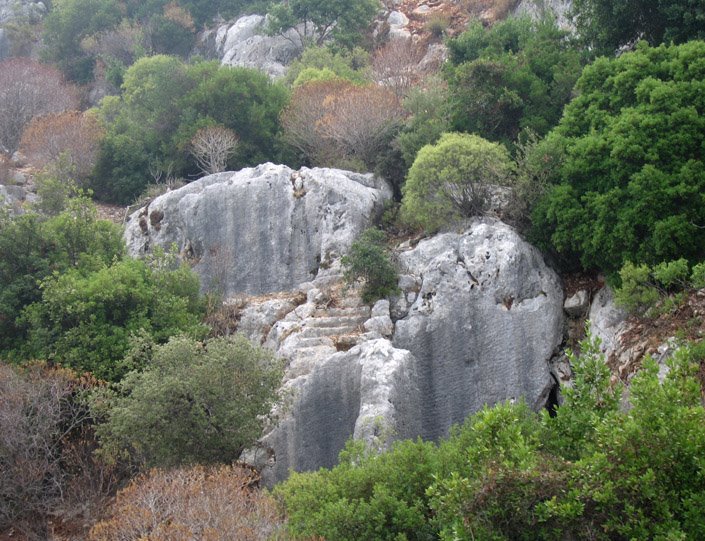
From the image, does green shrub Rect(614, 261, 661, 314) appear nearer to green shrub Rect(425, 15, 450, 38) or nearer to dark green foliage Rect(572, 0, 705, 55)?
dark green foliage Rect(572, 0, 705, 55)

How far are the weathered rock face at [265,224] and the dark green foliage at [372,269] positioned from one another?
227cm

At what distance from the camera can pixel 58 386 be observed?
17.6 meters

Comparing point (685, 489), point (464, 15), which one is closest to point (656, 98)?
point (685, 489)

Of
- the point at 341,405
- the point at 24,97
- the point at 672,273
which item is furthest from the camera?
the point at 24,97

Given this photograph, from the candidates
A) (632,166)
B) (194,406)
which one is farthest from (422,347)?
(632,166)

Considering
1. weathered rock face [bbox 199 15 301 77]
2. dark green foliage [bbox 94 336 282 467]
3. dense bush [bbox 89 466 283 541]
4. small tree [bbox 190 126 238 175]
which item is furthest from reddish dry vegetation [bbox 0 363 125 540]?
weathered rock face [bbox 199 15 301 77]

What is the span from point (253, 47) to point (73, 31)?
12.7 metres

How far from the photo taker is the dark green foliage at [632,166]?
16.8 m

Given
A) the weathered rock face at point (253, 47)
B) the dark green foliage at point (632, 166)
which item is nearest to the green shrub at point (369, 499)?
the dark green foliage at point (632, 166)

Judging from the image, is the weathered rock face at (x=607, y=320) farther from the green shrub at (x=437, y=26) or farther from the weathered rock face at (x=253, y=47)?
the weathered rock face at (x=253, y=47)

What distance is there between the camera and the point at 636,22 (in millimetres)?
23641

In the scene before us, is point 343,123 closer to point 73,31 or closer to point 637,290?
point 637,290

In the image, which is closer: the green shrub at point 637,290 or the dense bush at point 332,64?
the green shrub at point 637,290

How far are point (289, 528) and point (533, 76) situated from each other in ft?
54.4
